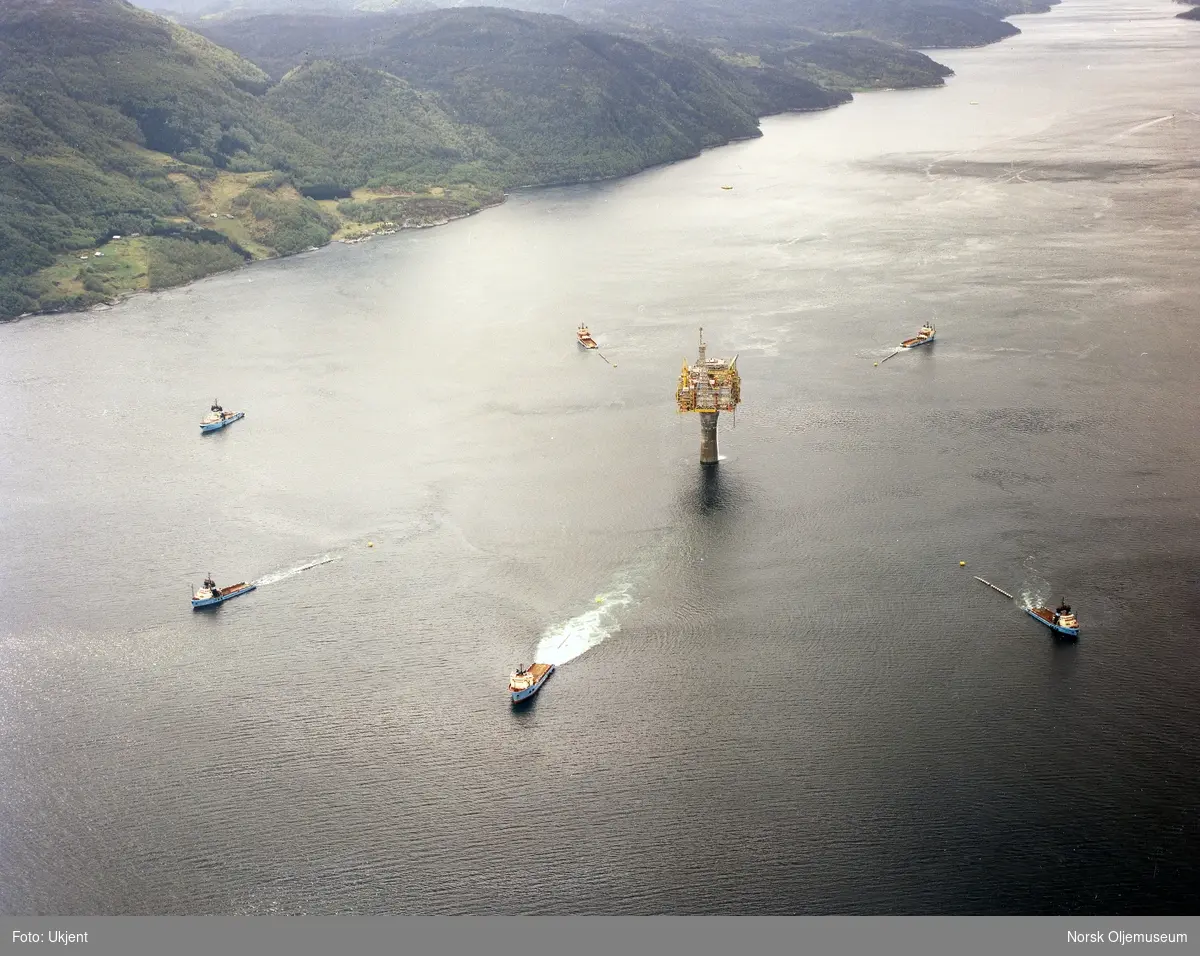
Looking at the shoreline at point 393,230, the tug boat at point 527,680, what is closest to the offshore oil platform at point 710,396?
the tug boat at point 527,680

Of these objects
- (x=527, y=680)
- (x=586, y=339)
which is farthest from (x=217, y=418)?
(x=527, y=680)

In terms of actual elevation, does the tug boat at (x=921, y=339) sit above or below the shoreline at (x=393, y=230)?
below

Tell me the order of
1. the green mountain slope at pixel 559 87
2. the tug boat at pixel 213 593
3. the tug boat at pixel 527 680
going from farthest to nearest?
the green mountain slope at pixel 559 87
the tug boat at pixel 213 593
the tug boat at pixel 527 680

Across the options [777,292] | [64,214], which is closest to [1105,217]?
[777,292]

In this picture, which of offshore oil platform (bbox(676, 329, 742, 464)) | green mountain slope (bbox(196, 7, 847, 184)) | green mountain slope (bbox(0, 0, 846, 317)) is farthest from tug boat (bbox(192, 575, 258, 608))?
green mountain slope (bbox(196, 7, 847, 184))

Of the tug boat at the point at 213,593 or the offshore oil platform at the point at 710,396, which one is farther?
the offshore oil platform at the point at 710,396

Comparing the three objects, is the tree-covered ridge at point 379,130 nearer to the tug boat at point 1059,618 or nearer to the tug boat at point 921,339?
the tug boat at point 921,339

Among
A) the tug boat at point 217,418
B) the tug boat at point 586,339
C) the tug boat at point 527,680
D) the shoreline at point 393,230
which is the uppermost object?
the shoreline at point 393,230

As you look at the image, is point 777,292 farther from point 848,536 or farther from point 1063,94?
point 1063,94
